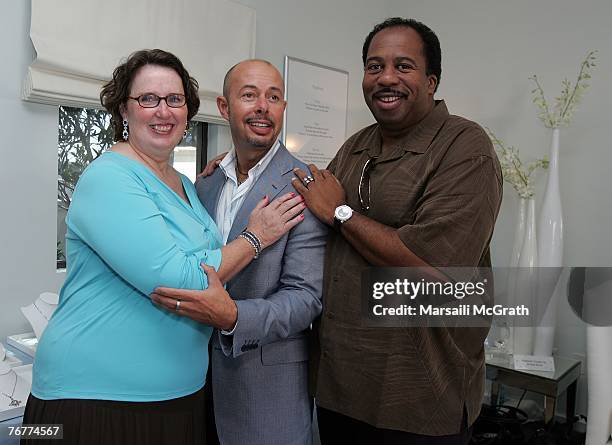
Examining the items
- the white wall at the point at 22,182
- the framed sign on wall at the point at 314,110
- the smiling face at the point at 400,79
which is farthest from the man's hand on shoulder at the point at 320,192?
the framed sign on wall at the point at 314,110

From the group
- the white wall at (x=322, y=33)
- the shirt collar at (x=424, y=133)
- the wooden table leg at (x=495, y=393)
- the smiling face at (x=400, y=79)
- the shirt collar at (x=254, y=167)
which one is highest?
the white wall at (x=322, y=33)

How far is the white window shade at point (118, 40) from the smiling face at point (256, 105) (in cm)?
71

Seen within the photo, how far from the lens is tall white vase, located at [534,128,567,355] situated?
9.22ft

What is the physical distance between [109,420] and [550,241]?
2.41 meters

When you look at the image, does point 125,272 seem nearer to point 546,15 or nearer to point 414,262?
point 414,262

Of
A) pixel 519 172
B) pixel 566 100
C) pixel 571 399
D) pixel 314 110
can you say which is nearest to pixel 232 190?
pixel 519 172

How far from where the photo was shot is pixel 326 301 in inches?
59.2

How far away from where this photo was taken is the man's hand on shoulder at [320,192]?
1.46 m

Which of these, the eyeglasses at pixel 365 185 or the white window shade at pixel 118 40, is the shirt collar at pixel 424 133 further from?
the white window shade at pixel 118 40

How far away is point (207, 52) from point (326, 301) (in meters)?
1.89

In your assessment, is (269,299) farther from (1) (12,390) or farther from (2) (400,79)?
(1) (12,390)

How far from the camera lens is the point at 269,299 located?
4.62 ft

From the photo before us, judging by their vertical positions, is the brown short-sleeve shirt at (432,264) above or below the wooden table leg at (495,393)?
above

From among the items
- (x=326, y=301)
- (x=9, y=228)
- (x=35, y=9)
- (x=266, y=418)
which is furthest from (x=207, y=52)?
(x=266, y=418)
